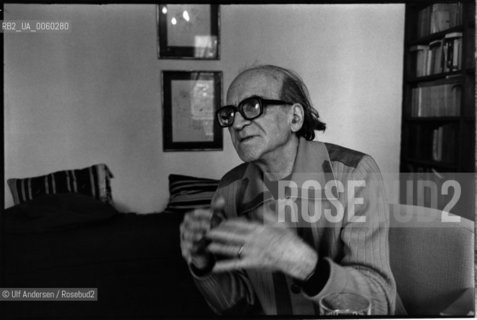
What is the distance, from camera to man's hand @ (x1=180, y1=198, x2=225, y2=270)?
120cm

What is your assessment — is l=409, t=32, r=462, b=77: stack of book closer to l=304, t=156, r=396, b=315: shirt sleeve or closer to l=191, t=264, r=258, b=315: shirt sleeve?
l=304, t=156, r=396, b=315: shirt sleeve

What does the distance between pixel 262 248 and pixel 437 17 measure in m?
0.80

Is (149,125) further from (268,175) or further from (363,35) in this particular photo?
(363,35)

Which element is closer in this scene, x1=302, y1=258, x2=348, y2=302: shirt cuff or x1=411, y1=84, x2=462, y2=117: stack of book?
x1=302, y1=258, x2=348, y2=302: shirt cuff

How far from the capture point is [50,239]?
1.17 metres

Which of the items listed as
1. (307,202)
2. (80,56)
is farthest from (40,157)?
(307,202)

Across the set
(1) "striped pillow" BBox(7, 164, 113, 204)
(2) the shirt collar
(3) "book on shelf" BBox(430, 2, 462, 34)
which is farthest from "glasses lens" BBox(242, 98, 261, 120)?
(3) "book on shelf" BBox(430, 2, 462, 34)

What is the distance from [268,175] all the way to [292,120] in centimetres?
16

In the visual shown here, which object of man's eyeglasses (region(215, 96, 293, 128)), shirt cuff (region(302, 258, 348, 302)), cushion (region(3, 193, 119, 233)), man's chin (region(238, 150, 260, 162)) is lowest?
shirt cuff (region(302, 258, 348, 302))

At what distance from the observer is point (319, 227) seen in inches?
46.8

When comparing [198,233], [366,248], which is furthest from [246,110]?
[366,248]

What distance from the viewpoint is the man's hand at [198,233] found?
120 centimetres

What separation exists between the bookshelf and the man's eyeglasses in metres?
0.38

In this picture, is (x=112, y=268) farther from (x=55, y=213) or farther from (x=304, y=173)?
(x=304, y=173)
